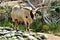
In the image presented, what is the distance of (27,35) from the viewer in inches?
295

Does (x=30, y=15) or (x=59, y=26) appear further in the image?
(x=59, y=26)

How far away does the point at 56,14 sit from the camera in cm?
1184

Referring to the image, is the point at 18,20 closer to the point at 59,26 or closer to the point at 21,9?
the point at 21,9

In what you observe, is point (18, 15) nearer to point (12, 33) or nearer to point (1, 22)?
point (12, 33)

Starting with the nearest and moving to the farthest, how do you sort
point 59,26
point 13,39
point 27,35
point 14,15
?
point 13,39, point 27,35, point 14,15, point 59,26

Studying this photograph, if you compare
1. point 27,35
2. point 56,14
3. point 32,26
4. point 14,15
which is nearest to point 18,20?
point 14,15

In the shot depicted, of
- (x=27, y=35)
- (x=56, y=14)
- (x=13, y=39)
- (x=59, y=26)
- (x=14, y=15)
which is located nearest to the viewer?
(x=13, y=39)

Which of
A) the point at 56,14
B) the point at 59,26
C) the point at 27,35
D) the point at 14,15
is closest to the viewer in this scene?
the point at 27,35

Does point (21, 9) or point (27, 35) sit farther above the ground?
point (21, 9)

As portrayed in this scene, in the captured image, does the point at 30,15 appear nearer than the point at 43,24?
Yes

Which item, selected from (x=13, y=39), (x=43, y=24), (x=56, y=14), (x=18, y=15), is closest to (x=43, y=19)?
(x=43, y=24)

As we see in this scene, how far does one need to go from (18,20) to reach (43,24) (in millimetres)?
2096

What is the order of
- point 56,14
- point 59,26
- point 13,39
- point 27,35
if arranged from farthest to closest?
point 56,14 → point 59,26 → point 27,35 → point 13,39

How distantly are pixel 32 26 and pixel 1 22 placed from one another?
1439mm
